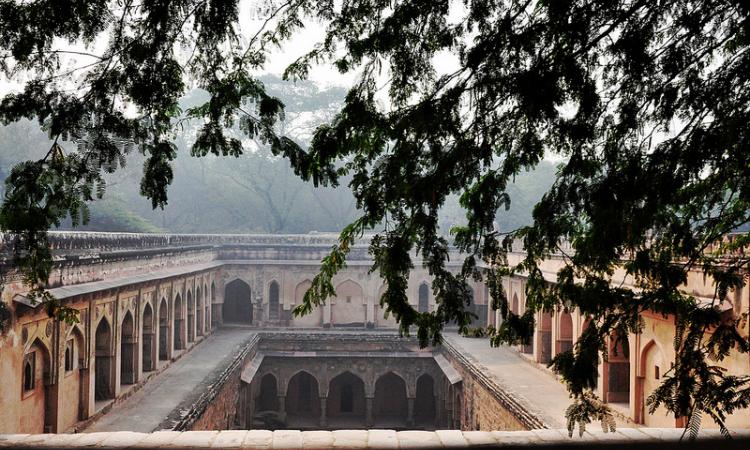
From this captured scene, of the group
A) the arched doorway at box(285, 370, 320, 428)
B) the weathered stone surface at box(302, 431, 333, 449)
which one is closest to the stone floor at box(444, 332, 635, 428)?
the arched doorway at box(285, 370, 320, 428)

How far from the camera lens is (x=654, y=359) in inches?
514

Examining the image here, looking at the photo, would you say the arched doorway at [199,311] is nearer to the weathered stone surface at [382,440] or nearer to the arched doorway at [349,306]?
the arched doorway at [349,306]

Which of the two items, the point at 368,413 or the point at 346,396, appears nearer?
the point at 368,413

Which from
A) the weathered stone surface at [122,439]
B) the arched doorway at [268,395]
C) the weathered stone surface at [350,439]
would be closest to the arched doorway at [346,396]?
the arched doorway at [268,395]

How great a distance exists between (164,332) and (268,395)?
6294 millimetres

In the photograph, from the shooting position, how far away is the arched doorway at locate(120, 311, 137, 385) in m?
15.9

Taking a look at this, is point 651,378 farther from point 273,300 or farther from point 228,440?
point 273,300

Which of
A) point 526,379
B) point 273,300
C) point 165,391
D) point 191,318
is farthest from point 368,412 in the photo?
point 165,391

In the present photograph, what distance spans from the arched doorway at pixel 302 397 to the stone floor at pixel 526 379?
16.6ft

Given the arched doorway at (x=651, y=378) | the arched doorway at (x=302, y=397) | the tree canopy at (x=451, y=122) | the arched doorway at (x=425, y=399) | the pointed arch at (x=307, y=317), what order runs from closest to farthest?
1. the tree canopy at (x=451, y=122)
2. the arched doorway at (x=651, y=378)
3. the arched doorway at (x=302, y=397)
4. the arched doorway at (x=425, y=399)
5. the pointed arch at (x=307, y=317)

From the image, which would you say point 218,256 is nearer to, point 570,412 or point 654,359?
point 654,359

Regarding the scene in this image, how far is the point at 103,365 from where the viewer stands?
14.5m

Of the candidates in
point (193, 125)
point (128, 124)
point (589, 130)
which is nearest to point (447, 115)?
point (589, 130)

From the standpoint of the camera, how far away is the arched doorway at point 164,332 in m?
19.3
